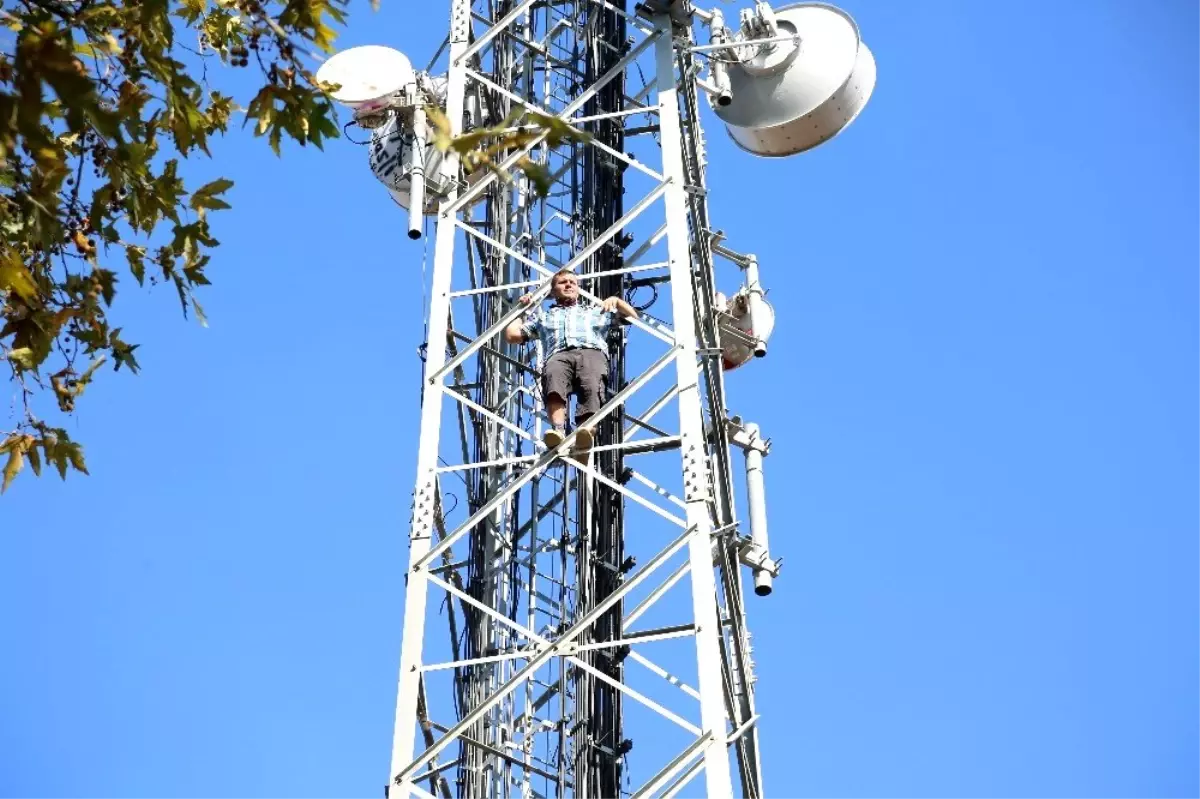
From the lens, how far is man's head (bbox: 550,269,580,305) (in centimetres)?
1406

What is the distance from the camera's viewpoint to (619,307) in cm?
1402

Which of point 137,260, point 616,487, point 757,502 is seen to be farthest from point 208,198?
point 757,502

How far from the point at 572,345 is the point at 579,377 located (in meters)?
0.26

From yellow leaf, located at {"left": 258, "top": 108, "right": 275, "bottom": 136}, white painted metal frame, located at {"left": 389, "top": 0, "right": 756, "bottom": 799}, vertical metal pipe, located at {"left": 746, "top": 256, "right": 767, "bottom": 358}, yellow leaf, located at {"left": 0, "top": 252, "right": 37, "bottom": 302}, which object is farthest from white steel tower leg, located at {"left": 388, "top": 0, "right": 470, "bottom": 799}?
yellow leaf, located at {"left": 0, "top": 252, "right": 37, "bottom": 302}

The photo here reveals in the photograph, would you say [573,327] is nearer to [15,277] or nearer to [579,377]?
[579,377]

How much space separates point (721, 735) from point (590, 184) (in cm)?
620

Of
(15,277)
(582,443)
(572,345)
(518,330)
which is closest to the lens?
(15,277)

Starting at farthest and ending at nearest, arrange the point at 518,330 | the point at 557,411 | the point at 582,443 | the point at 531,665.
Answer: the point at 518,330, the point at 557,411, the point at 582,443, the point at 531,665

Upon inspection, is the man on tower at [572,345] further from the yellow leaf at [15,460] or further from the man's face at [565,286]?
the yellow leaf at [15,460]

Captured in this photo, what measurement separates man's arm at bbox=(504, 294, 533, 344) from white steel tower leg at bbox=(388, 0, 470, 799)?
1.61ft

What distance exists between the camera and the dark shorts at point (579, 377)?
1383 centimetres

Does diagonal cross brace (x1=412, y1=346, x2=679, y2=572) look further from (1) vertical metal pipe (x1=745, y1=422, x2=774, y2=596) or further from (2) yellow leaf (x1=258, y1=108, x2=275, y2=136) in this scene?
(2) yellow leaf (x1=258, y1=108, x2=275, y2=136)

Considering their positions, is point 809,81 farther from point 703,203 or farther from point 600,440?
point 600,440

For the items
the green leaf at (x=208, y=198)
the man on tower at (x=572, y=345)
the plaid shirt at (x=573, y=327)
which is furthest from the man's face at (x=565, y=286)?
the green leaf at (x=208, y=198)
